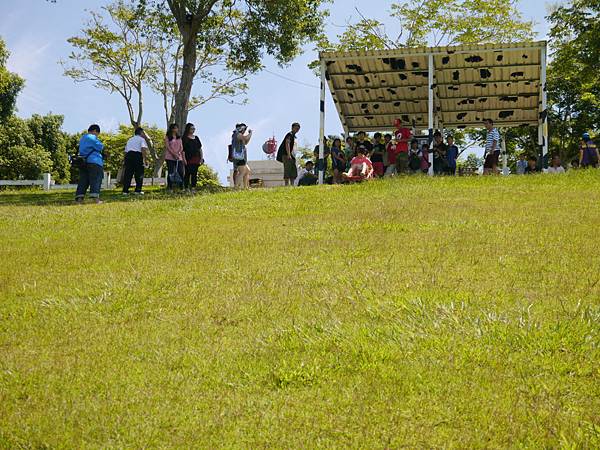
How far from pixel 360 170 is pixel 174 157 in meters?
4.59

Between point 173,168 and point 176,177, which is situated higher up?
point 173,168

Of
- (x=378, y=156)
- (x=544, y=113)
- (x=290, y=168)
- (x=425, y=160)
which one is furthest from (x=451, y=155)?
(x=290, y=168)

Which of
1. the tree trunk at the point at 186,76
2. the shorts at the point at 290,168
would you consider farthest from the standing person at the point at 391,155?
the tree trunk at the point at 186,76

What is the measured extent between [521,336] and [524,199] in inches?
328

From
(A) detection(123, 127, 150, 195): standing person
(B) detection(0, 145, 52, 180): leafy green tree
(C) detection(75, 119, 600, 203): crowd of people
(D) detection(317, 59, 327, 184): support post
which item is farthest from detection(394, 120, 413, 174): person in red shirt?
(B) detection(0, 145, 52, 180): leafy green tree

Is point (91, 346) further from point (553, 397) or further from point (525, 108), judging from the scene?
point (525, 108)

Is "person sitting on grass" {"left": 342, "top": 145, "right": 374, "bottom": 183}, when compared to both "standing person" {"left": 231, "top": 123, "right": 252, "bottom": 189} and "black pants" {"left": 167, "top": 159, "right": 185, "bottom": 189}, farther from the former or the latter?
"black pants" {"left": 167, "top": 159, "right": 185, "bottom": 189}

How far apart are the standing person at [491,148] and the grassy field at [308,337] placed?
8.87 metres

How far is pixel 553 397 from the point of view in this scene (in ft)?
16.0

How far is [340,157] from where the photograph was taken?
20297mm

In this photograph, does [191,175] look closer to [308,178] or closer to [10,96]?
[308,178]

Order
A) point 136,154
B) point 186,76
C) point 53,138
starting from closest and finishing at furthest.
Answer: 1. point 136,154
2. point 186,76
3. point 53,138

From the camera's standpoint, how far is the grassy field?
4633 millimetres

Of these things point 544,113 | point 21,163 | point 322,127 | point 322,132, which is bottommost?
point 21,163
